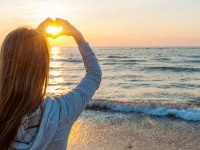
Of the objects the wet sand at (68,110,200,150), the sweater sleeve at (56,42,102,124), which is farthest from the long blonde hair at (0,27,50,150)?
the wet sand at (68,110,200,150)

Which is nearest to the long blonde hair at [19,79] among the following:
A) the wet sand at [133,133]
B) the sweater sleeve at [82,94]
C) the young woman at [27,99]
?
the young woman at [27,99]

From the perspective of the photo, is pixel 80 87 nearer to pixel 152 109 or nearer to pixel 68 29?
pixel 68 29

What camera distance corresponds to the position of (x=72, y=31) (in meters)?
1.67

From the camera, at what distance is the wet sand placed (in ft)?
20.4

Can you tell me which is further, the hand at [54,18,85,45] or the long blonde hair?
the hand at [54,18,85,45]

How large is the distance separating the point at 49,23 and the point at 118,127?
19.7 feet

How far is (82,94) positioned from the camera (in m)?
1.54

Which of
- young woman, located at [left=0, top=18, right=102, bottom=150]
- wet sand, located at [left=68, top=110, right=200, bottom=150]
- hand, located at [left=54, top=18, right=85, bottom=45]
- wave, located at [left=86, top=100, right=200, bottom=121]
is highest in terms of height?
hand, located at [left=54, top=18, right=85, bottom=45]

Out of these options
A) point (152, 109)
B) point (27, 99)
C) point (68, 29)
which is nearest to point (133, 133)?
point (152, 109)

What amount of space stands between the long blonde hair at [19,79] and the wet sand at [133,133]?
15.6 ft

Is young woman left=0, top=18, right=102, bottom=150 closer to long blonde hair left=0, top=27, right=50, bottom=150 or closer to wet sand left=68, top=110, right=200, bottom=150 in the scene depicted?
long blonde hair left=0, top=27, right=50, bottom=150

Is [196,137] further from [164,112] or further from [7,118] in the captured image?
[7,118]

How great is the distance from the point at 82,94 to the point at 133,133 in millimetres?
5601

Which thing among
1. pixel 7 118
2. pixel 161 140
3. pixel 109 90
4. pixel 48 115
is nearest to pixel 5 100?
pixel 7 118
